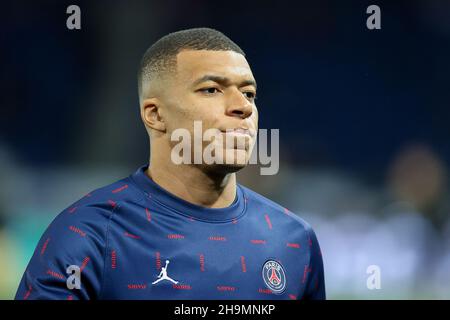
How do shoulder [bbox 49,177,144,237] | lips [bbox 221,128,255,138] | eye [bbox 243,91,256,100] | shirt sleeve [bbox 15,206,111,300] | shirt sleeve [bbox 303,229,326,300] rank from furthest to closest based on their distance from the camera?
shirt sleeve [bbox 303,229,326,300] → eye [bbox 243,91,256,100] → lips [bbox 221,128,255,138] → shoulder [bbox 49,177,144,237] → shirt sleeve [bbox 15,206,111,300]

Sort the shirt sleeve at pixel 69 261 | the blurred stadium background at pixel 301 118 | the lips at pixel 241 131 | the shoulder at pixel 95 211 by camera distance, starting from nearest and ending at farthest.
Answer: the shirt sleeve at pixel 69 261, the shoulder at pixel 95 211, the lips at pixel 241 131, the blurred stadium background at pixel 301 118

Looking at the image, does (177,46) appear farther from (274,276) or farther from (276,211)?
(274,276)

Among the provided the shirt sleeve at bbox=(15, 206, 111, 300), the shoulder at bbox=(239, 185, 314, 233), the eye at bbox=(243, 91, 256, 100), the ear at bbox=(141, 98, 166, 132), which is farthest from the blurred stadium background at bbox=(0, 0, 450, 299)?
the shirt sleeve at bbox=(15, 206, 111, 300)

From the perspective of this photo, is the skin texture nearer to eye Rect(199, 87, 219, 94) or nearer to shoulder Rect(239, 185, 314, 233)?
eye Rect(199, 87, 219, 94)

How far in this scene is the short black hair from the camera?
2.55 m

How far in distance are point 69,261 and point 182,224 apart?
43cm

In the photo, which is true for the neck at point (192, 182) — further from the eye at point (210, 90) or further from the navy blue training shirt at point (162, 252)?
the eye at point (210, 90)

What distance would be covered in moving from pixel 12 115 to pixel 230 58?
218cm

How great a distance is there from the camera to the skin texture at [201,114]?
244 cm

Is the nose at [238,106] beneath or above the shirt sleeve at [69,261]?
above

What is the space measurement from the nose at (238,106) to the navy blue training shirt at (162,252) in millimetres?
359

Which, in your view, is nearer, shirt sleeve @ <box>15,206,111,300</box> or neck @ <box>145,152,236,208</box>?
shirt sleeve @ <box>15,206,111,300</box>

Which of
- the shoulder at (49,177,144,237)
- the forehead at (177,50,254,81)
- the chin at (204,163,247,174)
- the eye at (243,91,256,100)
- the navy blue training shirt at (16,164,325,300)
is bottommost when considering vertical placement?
the navy blue training shirt at (16,164,325,300)

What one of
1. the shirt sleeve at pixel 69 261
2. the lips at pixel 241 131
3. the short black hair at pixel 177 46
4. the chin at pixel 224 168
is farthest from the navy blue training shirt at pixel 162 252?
the short black hair at pixel 177 46
